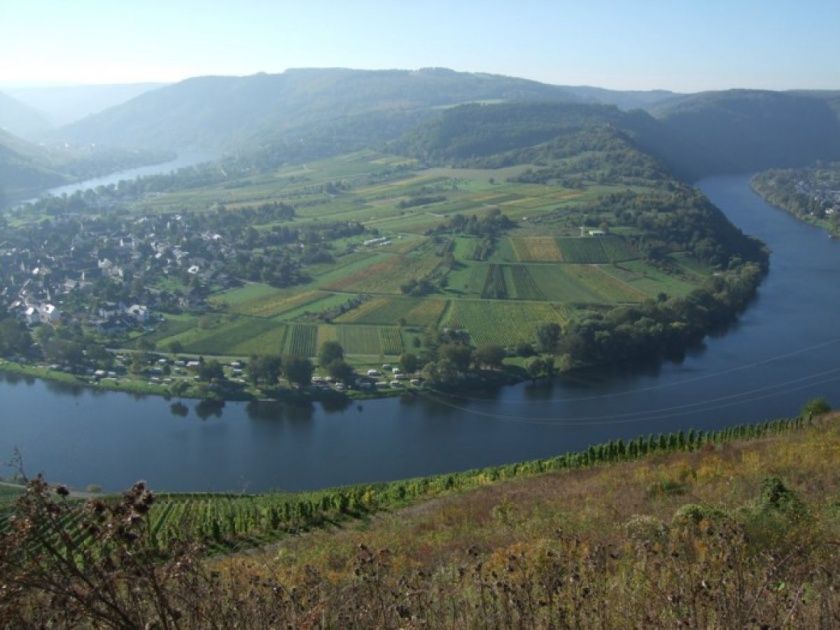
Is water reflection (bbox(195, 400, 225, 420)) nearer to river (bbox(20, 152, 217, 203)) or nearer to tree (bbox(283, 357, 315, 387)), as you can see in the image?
tree (bbox(283, 357, 315, 387))

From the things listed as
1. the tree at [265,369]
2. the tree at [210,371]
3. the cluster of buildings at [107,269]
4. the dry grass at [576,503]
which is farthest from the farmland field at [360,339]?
the dry grass at [576,503]

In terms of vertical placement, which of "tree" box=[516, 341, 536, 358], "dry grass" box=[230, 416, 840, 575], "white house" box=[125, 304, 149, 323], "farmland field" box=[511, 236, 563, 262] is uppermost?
"farmland field" box=[511, 236, 563, 262]

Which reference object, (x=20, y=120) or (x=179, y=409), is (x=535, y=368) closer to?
(x=179, y=409)

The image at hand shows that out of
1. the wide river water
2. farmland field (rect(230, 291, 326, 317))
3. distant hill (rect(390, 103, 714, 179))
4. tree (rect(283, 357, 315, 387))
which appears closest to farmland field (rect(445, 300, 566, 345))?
the wide river water

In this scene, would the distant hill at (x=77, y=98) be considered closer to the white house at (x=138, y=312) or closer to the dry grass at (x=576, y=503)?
the white house at (x=138, y=312)

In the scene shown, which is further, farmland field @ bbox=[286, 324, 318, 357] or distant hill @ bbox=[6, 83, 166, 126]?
distant hill @ bbox=[6, 83, 166, 126]

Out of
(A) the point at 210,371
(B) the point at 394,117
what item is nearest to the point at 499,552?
(A) the point at 210,371

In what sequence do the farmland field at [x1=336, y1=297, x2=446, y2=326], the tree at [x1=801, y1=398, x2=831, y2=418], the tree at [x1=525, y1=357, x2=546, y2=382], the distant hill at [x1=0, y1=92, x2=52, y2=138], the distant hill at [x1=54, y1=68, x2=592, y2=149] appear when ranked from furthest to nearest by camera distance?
the distant hill at [x1=0, y1=92, x2=52, y2=138] < the distant hill at [x1=54, y1=68, x2=592, y2=149] < the farmland field at [x1=336, y1=297, x2=446, y2=326] < the tree at [x1=525, y1=357, x2=546, y2=382] < the tree at [x1=801, y1=398, x2=831, y2=418]
